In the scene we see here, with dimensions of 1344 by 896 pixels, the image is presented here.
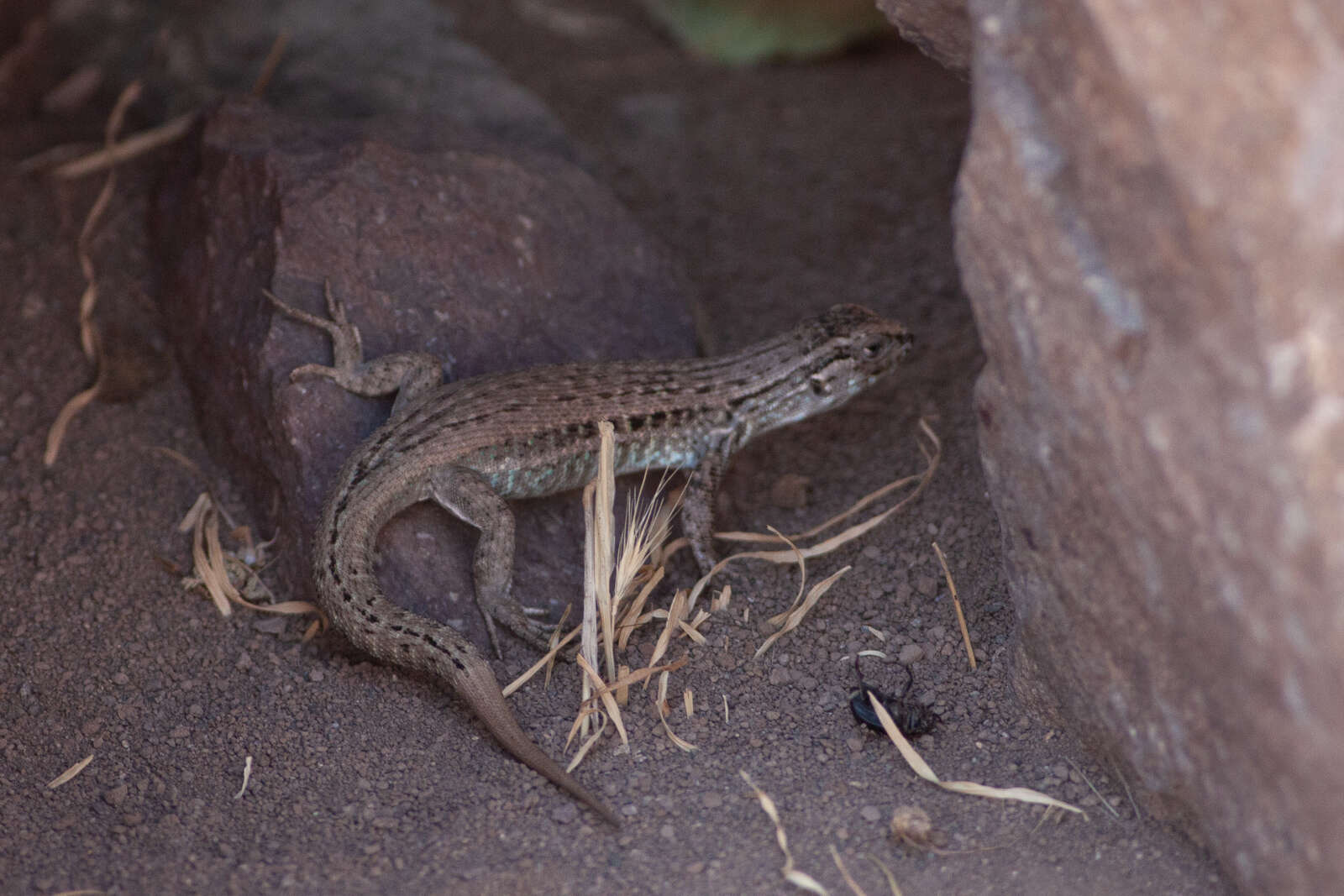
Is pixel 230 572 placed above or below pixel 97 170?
below

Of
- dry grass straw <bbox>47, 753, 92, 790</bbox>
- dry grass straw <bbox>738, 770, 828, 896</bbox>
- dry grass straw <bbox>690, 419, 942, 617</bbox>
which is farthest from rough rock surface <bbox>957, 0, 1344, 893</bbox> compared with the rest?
dry grass straw <bbox>47, 753, 92, 790</bbox>

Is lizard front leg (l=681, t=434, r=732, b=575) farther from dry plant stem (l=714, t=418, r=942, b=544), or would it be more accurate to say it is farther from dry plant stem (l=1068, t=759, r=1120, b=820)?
dry plant stem (l=1068, t=759, r=1120, b=820)

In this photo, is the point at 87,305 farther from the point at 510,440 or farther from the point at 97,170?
the point at 510,440

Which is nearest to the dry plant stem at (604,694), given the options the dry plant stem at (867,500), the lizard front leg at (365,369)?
the dry plant stem at (867,500)

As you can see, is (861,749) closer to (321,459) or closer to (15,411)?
(321,459)

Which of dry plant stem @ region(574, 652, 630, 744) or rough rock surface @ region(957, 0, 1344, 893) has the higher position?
rough rock surface @ region(957, 0, 1344, 893)

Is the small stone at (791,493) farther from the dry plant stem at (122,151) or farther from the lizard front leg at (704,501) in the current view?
the dry plant stem at (122,151)

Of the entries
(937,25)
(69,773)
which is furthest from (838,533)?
(69,773)
